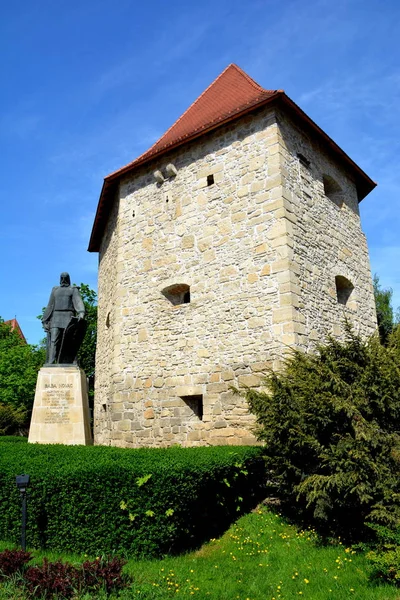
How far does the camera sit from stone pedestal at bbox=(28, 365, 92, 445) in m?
7.56

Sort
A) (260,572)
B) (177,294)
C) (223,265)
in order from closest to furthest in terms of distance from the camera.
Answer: (260,572)
(223,265)
(177,294)

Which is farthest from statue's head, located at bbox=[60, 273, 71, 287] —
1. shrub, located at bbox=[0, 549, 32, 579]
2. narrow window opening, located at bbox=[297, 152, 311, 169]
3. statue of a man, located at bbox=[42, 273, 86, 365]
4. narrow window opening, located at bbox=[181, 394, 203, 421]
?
narrow window opening, located at bbox=[297, 152, 311, 169]

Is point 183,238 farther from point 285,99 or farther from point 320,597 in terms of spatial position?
point 320,597

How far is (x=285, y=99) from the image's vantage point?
9.43m

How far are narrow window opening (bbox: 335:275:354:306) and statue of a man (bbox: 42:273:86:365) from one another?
6.00m

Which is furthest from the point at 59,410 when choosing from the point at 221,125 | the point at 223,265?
the point at 221,125

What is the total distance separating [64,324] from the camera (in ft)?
26.8

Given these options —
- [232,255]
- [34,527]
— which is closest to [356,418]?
[34,527]

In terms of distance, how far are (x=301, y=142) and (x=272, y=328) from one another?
4586 millimetres

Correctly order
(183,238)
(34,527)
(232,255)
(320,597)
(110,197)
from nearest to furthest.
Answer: (320,597) → (34,527) → (232,255) → (183,238) → (110,197)

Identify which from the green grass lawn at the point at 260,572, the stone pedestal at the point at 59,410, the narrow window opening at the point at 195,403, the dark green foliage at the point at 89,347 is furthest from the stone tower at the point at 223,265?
the dark green foliage at the point at 89,347

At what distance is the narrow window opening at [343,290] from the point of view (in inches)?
427

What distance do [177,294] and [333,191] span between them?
193 inches

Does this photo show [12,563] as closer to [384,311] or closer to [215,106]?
[215,106]
